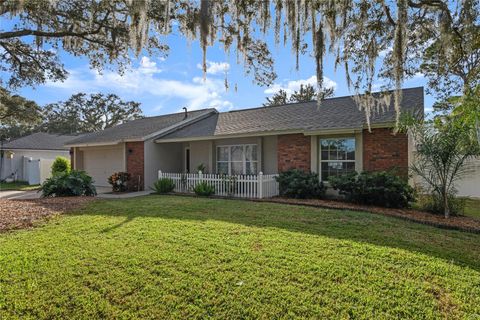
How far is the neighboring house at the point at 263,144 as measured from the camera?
9.91 metres

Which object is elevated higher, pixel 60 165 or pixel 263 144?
pixel 263 144

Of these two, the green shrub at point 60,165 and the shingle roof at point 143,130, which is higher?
the shingle roof at point 143,130

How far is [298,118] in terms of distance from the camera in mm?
12633

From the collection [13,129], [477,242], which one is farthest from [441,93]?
[13,129]

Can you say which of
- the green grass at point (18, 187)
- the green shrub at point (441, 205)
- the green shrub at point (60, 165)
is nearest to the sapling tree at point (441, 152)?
the green shrub at point (441, 205)

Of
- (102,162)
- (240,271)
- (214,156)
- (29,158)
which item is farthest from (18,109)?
(240,271)

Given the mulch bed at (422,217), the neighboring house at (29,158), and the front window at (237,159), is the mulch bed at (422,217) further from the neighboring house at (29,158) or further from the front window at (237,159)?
the neighboring house at (29,158)

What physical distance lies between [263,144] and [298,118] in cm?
189

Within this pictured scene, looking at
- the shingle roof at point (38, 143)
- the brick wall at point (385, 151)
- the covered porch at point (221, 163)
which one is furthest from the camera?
the shingle roof at point (38, 143)

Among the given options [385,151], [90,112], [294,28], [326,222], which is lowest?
[326,222]

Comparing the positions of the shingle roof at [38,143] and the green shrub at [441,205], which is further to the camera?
the shingle roof at [38,143]

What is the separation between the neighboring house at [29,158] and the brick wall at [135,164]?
7.58 meters

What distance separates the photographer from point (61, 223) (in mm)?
6613

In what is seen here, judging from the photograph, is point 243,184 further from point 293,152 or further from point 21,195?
point 21,195
